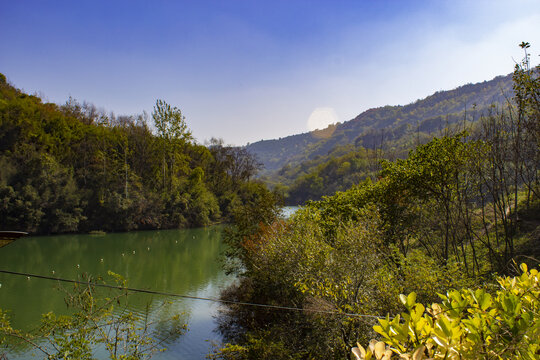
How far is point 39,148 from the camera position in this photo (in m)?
30.6

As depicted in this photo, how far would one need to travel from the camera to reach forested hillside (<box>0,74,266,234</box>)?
28688mm

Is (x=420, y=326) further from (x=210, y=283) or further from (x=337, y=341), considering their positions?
(x=210, y=283)

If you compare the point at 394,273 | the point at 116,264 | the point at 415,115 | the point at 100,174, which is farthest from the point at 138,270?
the point at 415,115

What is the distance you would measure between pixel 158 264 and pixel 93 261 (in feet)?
12.9

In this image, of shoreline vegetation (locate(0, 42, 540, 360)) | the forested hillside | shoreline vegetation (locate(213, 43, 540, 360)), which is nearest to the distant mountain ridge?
the forested hillside

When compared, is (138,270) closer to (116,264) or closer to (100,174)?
(116,264)

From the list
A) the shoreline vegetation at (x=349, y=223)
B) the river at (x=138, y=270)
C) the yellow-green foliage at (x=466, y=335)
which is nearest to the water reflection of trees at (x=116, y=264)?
the river at (x=138, y=270)

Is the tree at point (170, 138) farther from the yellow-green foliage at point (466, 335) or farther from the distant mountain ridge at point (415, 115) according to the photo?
the distant mountain ridge at point (415, 115)

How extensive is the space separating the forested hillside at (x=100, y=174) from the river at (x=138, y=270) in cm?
249

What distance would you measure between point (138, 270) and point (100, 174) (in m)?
17.8

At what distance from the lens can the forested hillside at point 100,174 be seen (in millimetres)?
28688

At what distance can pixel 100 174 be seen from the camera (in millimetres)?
33094

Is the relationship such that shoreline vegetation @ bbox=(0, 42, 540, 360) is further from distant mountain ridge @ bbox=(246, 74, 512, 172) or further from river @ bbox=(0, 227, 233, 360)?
distant mountain ridge @ bbox=(246, 74, 512, 172)

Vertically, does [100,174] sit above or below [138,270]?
above
